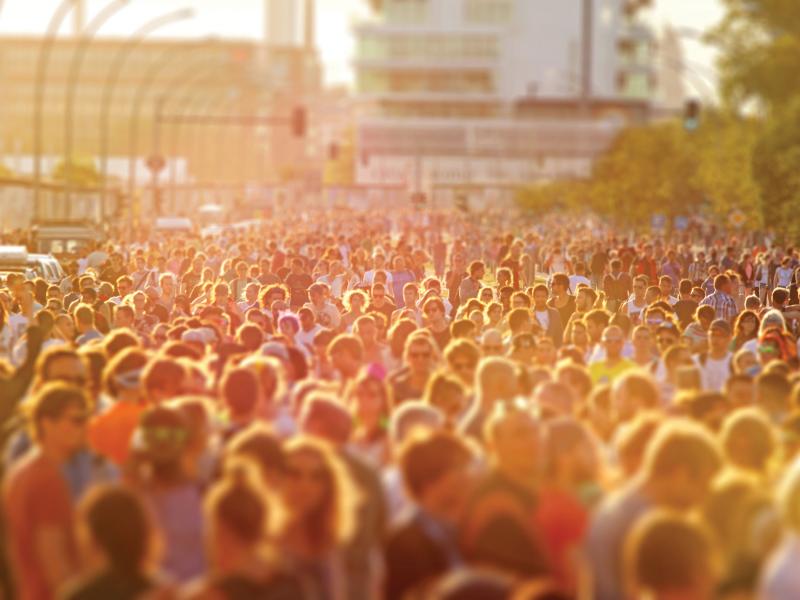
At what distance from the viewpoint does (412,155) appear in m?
192

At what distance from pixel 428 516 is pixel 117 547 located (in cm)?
142

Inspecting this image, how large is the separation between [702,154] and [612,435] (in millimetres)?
73812

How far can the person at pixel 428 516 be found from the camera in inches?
313

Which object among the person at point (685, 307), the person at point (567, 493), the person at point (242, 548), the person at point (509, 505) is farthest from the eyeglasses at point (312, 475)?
the person at point (685, 307)

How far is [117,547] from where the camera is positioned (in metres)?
7.21

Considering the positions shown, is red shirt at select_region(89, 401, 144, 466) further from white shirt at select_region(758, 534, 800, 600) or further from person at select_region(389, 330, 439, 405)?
white shirt at select_region(758, 534, 800, 600)

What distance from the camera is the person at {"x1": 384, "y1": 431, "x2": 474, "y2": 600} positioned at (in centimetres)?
796

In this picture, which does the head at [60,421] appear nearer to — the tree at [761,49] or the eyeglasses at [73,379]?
the eyeglasses at [73,379]

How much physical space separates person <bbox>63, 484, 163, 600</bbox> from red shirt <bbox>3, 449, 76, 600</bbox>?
120 cm

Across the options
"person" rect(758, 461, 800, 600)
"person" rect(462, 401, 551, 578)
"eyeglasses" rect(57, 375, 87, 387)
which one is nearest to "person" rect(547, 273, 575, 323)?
"eyeglasses" rect(57, 375, 87, 387)

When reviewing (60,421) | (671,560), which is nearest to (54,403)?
(60,421)

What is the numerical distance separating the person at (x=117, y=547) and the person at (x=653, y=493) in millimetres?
1710

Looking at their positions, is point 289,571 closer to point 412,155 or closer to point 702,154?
point 702,154

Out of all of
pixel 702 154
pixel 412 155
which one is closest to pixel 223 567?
pixel 702 154
